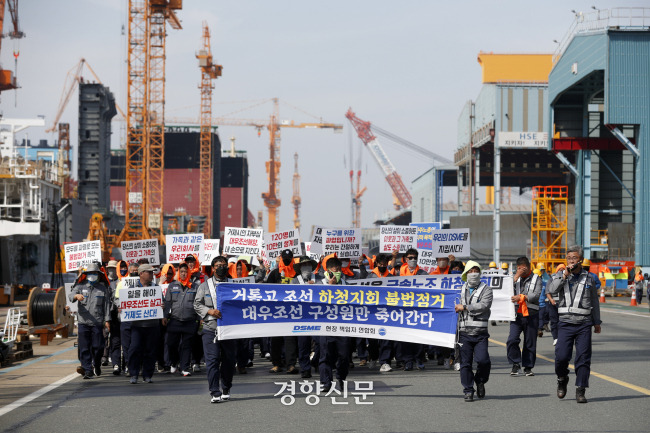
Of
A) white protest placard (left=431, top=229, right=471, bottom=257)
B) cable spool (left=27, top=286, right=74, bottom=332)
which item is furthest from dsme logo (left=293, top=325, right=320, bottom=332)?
cable spool (left=27, top=286, right=74, bottom=332)

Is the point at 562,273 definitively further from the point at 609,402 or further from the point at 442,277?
the point at 442,277

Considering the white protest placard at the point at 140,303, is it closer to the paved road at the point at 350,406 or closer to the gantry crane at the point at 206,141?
the paved road at the point at 350,406

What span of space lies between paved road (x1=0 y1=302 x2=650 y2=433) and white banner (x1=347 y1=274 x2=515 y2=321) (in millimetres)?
1021

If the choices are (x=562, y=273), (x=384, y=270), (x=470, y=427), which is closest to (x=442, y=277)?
(x=384, y=270)

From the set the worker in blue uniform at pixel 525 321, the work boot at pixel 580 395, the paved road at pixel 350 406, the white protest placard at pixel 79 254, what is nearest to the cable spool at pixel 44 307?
the white protest placard at pixel 79 254

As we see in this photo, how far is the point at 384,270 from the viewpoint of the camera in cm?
1689

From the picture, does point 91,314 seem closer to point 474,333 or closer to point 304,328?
point 304,328

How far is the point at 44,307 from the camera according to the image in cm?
2380

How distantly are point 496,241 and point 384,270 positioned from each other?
6558 cm

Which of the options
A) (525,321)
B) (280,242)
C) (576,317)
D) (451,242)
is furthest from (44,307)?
(576,317)

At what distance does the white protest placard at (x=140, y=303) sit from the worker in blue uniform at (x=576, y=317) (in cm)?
612

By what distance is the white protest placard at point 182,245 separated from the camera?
2014 cm

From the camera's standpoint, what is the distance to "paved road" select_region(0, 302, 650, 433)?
9859 mm

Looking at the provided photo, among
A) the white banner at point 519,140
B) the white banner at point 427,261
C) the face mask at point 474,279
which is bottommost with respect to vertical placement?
the white banner at point 427,261
